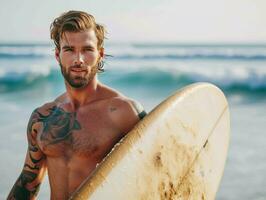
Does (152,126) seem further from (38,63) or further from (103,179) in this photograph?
(38,63)

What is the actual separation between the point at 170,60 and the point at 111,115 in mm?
14732

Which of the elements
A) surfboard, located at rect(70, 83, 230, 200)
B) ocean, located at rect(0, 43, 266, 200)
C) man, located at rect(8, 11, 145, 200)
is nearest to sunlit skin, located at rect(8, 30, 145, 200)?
man, located at rect(8, 11, 145, 200)

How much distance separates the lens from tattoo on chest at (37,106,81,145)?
7.40 ft

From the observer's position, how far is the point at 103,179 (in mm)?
1872

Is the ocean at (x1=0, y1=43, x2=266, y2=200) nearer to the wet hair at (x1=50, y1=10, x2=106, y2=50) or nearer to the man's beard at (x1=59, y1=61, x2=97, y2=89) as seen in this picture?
the wet hair at (x1=50, y1=10, x2=106, y2=50)

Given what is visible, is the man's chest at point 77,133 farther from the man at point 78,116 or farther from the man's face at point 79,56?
the man's face at point 79,56

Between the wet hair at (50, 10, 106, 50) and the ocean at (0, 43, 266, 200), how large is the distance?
316 cm

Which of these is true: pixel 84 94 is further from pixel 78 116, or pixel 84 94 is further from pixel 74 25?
pixel 74 25

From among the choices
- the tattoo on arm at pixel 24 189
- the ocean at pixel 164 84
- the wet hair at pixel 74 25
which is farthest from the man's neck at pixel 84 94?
the ocean at pixel 164 84

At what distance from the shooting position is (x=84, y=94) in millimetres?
2318

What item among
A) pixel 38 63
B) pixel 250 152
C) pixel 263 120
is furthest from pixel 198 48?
pixel 250 152

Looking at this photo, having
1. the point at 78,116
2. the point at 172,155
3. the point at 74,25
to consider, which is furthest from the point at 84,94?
the point at 172,155

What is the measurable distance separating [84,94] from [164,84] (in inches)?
468

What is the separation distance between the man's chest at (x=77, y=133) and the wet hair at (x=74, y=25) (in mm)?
378
